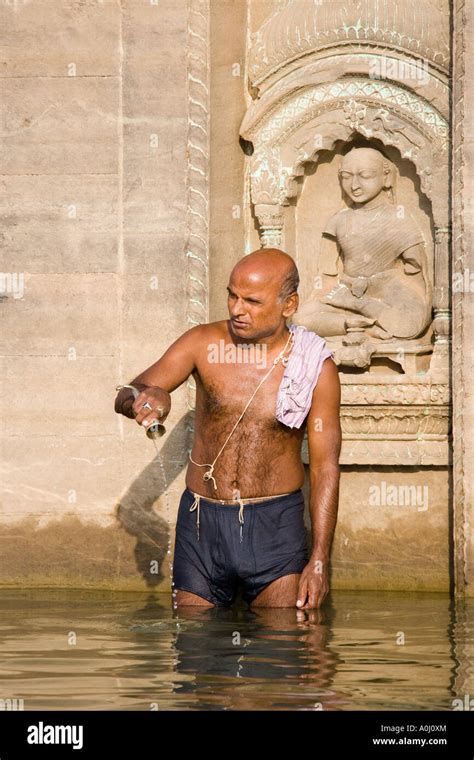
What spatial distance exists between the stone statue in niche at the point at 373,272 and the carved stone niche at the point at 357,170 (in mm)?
13

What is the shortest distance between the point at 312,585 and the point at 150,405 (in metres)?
1.11

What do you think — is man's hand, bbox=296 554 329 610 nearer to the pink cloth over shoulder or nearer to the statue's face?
the pink cloth over shoulder

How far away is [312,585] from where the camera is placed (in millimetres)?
6598

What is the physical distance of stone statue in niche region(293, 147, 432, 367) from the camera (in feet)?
27.4

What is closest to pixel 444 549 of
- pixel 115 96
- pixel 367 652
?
pixel 367 652

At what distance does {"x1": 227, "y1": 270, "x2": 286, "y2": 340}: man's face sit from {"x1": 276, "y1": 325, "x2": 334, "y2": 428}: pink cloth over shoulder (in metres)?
0.22

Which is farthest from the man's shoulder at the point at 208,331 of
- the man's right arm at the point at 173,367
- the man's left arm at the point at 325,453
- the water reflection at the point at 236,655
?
the water reflection at the point at 236,655

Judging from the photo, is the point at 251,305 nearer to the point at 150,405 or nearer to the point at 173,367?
the point at 173,367

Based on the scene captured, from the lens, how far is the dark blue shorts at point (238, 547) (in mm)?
6766

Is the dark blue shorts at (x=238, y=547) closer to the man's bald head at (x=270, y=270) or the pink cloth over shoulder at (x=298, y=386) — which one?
the pink cloth over shoulder at (x=298, y=386)

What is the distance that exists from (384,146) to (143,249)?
1.48 meters

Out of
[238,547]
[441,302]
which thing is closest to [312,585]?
[238,547]

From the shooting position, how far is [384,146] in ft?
27.8

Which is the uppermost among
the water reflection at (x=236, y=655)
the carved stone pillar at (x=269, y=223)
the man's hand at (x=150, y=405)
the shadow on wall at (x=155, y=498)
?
the carved stone pillar at (x=269, y=223)
